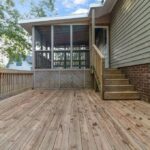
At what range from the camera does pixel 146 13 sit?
212 inches

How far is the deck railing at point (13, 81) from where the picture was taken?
6586mm

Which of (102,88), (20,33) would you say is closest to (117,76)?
(102,88)

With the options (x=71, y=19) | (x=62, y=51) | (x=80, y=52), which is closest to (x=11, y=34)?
(x=62, y=51)

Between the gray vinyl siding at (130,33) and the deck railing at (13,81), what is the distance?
384cm

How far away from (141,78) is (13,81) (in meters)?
4.39

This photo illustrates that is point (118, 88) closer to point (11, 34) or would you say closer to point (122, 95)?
point (122, 95)

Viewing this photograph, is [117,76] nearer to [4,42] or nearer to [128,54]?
[128,54]

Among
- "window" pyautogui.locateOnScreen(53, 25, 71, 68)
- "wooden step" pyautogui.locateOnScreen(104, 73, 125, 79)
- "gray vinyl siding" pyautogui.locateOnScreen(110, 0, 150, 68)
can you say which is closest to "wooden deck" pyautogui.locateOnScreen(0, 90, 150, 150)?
"gray vinyl siding" pyautogui.locateOnScreen(110, 0, 150, 68)

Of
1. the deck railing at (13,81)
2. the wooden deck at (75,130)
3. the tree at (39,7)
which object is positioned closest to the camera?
the wooden deck at (75,130)

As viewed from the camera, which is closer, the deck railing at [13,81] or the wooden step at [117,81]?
the deck railing at [13,81]

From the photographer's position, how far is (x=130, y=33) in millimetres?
6750

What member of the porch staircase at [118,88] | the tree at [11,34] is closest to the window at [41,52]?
the porch staircase at [118,88]

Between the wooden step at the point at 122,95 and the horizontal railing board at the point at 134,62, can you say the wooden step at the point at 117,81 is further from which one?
the wooden step at the point at 122,95

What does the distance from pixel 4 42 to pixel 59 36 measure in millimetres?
10587
